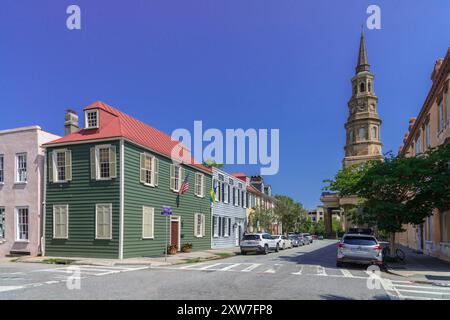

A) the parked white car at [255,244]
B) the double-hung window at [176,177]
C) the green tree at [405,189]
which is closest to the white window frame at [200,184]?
the double-hung window at [176,177]

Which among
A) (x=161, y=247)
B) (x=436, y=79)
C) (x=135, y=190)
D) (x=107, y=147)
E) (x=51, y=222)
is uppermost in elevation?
(x=436, y=79)

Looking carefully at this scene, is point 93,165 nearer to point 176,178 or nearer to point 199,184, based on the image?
point 176,178

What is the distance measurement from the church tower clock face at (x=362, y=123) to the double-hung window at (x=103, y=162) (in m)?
66.0

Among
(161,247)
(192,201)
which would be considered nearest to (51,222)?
(161,247)

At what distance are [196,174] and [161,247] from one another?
7475mm

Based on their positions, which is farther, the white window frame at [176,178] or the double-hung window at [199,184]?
the double-hung window at [199,184]

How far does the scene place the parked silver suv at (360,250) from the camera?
60.3 ft

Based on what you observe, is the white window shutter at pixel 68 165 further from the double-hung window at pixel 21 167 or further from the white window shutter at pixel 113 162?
the double-hung window at pixel 21 167

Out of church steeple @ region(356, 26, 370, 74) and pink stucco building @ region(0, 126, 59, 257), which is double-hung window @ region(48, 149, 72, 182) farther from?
church steeple @ region(356, 26, 370, 74)

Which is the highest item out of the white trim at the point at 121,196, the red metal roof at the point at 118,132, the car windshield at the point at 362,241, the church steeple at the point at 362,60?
the church steeple at the point at 362,60

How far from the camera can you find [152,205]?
25016 mm

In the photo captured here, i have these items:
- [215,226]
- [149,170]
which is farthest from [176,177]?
[215,226]
